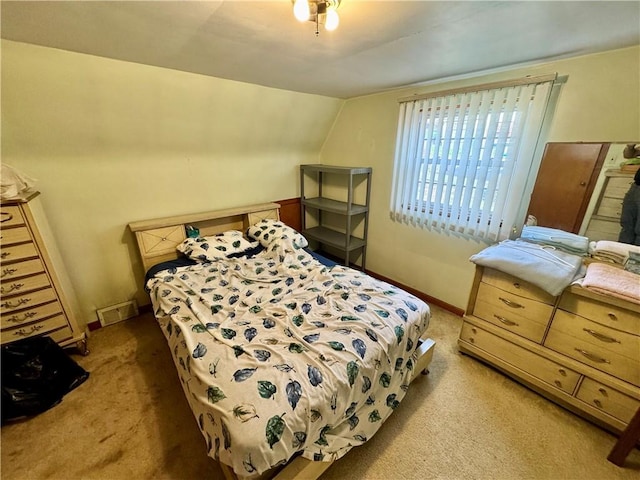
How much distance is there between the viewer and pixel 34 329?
1707 mm

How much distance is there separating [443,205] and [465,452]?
1764 millimetres

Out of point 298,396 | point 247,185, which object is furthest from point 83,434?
point 247,185

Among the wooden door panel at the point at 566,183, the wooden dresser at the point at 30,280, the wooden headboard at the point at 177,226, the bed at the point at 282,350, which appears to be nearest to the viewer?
the bed at the point at 282,350

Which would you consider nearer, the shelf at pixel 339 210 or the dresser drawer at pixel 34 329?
the dresser drawer at pixel 34 329

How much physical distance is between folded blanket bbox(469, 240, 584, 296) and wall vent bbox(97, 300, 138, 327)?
2926 millimetres

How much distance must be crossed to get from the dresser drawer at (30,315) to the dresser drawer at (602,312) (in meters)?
3.24

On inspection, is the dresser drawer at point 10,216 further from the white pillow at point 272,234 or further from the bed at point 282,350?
the white pillow at point 272,234

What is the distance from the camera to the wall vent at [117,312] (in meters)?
2.25

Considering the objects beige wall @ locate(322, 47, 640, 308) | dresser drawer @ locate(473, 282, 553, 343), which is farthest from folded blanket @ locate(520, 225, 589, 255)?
dresser drawer @ locate(473, 282, 553, 343)

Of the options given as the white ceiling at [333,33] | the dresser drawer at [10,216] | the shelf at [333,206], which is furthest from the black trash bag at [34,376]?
the shelf at [333,206]

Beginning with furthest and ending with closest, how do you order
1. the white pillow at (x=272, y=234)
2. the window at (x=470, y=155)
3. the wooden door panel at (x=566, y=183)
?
the white pillow at (x=272, y=234), the window at (x=470, y=155), the wooden door panel at (x=566, y=183)

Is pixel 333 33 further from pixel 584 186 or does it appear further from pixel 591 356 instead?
pixel 591 356

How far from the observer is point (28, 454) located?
133cm

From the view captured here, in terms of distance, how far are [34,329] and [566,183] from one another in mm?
3721
